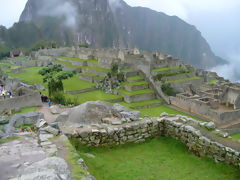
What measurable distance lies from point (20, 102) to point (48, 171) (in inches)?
563

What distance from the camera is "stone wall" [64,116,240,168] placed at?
5.96 metres

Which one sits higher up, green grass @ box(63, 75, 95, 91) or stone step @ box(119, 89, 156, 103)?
green grass @ box(63, 75, 95, 91)

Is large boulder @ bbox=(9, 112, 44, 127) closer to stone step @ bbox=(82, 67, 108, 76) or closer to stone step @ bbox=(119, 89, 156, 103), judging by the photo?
stone step @ bbox=(119, 89, 156, 103)

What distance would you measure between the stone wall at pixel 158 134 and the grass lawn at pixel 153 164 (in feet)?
0.51

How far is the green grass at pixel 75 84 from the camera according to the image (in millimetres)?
35731

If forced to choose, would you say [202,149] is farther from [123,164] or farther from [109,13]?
[109,13]

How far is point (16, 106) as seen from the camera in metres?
17.1

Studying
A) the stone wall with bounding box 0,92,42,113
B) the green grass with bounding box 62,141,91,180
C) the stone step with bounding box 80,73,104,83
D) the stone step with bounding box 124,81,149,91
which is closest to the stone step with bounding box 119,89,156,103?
the stone step with bounding box 124,81,149,91

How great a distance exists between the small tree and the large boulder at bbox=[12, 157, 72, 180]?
21.3 meters

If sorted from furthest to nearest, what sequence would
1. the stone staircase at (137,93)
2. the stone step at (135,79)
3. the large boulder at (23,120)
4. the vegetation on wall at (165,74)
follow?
the stone step at (135,79) → the vegetation on wall at (165,74) → the stone staircase at (137,93) → the large boulder at (23,120)

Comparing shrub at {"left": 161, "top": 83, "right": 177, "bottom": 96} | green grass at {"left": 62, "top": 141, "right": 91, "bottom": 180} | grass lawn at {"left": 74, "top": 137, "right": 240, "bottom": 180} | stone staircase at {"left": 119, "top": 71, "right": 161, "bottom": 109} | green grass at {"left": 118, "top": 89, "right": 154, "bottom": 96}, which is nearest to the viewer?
green grass at {"left": 62, "top": 141, "right": 91, "bottom": 180}

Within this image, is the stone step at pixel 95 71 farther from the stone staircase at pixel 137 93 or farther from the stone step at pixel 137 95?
the stone step at pixel 137 95

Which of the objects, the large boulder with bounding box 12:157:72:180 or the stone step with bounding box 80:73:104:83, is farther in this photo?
the stone step with bounding box 80:73:104:83

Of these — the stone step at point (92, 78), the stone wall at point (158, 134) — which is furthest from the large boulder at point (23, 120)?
the stone step at point (92, 78)
